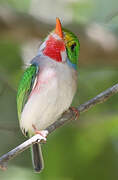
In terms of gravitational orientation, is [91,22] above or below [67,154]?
above

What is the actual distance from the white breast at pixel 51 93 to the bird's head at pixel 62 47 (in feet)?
0.22

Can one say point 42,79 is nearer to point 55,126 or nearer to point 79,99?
point 55,126

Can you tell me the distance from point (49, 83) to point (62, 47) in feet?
1.24

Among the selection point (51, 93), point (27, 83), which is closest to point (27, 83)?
point (27, 83)

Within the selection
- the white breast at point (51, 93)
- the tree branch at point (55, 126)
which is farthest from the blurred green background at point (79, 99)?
the tree branch at point (55, 126)

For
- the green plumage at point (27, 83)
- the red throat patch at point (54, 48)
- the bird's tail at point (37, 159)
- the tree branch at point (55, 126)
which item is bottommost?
the bird's tail at point (37, 159)

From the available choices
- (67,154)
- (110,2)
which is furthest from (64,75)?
(110,2)

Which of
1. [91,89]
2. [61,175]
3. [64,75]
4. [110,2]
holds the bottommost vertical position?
[61,175]

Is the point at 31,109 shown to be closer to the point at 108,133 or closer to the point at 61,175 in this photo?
the point at 61,175

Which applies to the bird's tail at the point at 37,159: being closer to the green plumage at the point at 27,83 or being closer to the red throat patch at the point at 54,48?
the green plumage at the point at 27,83

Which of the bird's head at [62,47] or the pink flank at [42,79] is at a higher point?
the bird's head at [62,47]

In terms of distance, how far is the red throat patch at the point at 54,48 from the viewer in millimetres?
4324

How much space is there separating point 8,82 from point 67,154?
3.61 ft

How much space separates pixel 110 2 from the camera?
6.06 m
